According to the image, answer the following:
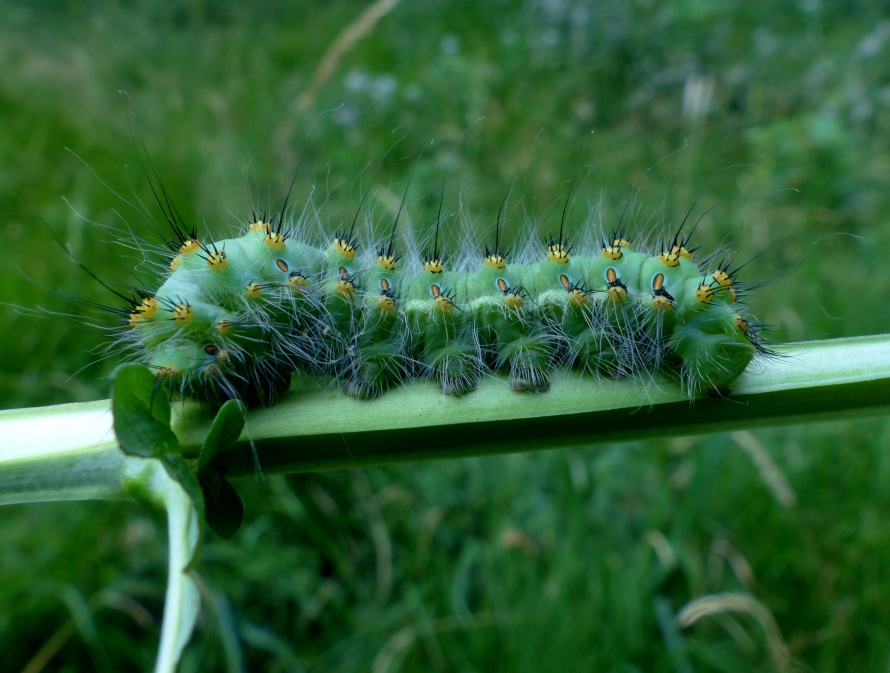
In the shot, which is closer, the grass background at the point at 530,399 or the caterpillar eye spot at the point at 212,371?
the caterpillar eye spot at the point at 212,371

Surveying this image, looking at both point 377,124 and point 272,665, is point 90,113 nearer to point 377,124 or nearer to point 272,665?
point 377,124

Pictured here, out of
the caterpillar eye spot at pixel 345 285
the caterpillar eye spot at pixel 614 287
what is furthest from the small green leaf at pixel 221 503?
the caterpillar eye spot at pixel 614 287

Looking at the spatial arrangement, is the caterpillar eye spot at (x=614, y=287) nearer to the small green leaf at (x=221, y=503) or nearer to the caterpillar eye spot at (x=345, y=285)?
the caterpillar eye spot at (x=345, y=285)

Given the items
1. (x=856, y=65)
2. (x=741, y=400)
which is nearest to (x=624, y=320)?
(x=741, y=400)

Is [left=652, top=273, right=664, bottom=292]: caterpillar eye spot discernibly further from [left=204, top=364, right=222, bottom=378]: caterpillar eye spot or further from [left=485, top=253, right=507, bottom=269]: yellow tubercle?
[left=204, top=364, right=222, bottom=378]: caterpillar eye spot

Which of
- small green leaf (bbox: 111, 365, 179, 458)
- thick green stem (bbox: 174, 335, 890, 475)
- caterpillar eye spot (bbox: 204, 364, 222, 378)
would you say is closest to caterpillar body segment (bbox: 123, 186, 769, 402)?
caterpillar eye spot (bbox: 204, 364, 222, 378)

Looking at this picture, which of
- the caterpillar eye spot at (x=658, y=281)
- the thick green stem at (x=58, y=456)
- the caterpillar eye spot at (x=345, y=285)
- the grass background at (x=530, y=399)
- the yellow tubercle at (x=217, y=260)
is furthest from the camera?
the grass background at (x=530, y=399)

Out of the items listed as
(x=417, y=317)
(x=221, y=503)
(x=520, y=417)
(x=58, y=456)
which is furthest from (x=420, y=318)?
(x=58, y=456)

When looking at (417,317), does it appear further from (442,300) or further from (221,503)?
(221,503)
